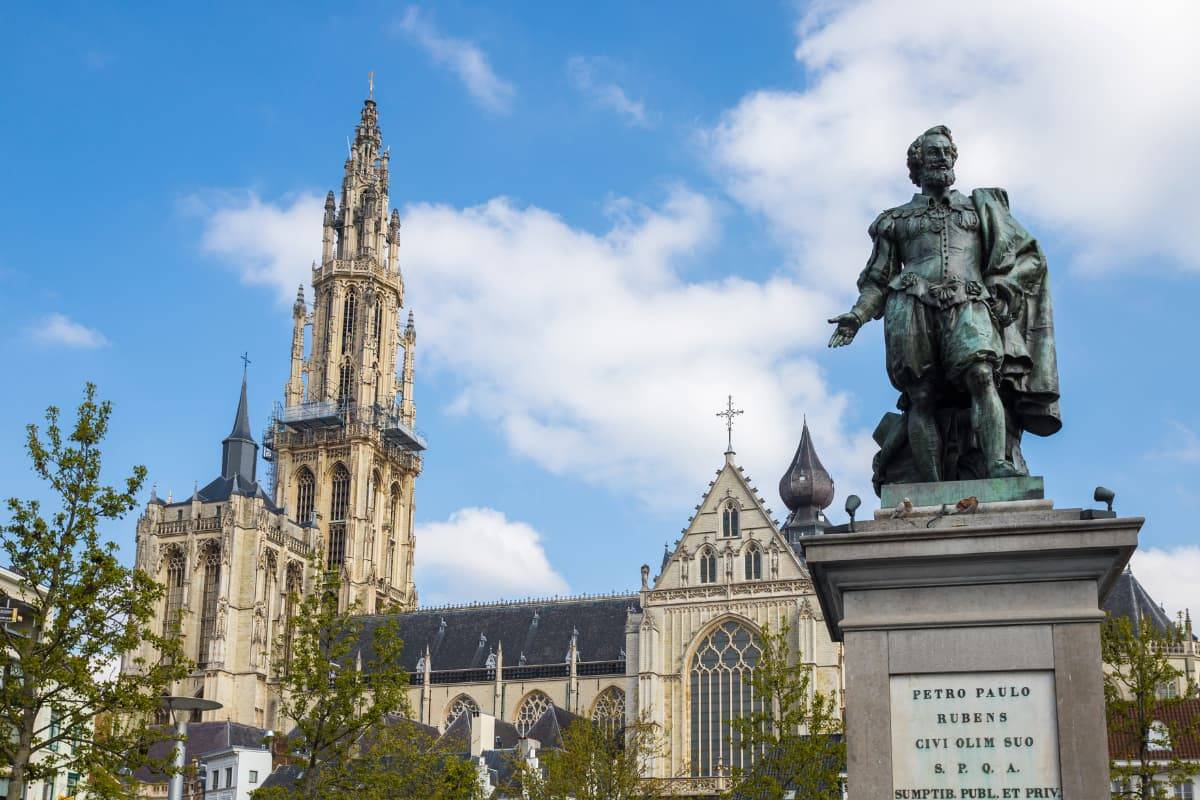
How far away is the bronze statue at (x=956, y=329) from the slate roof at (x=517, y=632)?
6167 cm

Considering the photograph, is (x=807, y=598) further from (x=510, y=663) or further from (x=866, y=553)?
(x=866, y=553)

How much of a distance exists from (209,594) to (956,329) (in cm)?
7537

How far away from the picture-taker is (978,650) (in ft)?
25.1

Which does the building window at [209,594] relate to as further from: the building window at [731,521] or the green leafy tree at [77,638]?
the green leafy tree at [77,638]

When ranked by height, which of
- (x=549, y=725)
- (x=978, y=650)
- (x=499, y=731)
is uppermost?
(x=549, y=725)

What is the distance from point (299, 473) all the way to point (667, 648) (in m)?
37.9

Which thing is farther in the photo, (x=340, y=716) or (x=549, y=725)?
(x=549, y=725)

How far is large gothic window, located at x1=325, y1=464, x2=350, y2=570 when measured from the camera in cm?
8731

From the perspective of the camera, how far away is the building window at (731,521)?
59.8 metres

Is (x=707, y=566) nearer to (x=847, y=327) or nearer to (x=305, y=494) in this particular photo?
(x=305, y=494)

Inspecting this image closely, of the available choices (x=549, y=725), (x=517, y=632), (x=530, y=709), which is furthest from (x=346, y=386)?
(x=549, y=725)

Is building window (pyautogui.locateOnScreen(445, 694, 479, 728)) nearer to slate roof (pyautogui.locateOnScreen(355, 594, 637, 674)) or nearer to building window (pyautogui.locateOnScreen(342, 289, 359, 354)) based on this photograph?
slate roof (pyautogui.locateOnScreen(355, 594, 637, 674))

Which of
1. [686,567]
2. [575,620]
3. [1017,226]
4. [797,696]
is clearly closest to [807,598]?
[686,567]

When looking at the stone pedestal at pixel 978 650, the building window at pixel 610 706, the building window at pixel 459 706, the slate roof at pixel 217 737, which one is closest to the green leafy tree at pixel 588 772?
the stone pedestal at pixel 978 650
